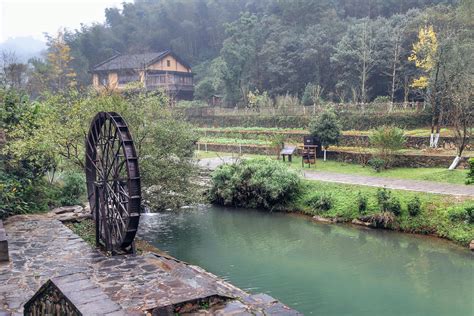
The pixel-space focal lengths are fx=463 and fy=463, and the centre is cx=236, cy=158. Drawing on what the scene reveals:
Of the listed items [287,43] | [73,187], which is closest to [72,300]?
[73,187]

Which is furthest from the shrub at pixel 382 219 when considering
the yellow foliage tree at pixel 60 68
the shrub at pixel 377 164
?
the yellow foliage tree at pixel 60 68

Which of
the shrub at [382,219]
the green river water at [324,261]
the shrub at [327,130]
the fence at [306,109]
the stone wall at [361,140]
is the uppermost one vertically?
the fence at [306,109]

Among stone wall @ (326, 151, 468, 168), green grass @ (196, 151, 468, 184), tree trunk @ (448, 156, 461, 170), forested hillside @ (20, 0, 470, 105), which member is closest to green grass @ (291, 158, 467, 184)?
green grass @ (196, 151, 468, 184)

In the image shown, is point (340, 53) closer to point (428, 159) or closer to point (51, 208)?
point (428, 159)

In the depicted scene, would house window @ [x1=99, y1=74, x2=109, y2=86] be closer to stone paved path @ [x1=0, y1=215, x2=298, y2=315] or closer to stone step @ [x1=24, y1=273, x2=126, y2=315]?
stone paved path @ [x1=0, y1=215, x2=298, y2=315]

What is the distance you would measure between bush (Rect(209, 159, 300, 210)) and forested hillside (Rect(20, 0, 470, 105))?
1616 centimetres

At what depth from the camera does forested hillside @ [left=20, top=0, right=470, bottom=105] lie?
3362 cm

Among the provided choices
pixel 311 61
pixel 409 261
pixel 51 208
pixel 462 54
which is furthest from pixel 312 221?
pixel 311 61

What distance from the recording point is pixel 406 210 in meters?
14.6

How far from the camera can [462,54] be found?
77.4ft

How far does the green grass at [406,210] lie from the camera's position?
43.9 feet

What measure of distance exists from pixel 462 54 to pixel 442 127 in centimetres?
448

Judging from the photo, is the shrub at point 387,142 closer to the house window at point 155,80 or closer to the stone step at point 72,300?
the stone step at point 72,300

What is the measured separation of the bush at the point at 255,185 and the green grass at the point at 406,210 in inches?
25.8
